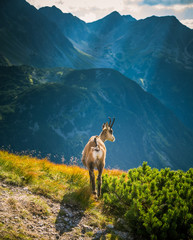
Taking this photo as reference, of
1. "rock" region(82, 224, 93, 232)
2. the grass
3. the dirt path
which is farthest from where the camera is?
the grass

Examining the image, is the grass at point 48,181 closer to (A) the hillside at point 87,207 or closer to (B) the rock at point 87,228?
(A) the hillside at point 87,207

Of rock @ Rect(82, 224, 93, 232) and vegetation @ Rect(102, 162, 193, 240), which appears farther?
rock @ Rect(82, 224, 93, 232)

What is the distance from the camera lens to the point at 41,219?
515 cm

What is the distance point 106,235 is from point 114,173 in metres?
5.39

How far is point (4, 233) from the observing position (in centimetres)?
398

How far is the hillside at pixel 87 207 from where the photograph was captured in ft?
15.3

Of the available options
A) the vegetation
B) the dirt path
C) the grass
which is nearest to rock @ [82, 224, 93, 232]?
the dirt path

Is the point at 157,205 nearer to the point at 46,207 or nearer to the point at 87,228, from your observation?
the point at 87,228

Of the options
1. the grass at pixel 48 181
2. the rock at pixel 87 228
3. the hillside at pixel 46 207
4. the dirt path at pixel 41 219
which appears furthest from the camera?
the grass at pixel 48 181

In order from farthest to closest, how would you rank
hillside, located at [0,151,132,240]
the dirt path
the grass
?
the grass < hillside, located at [0,151,132,240] < the dirt path

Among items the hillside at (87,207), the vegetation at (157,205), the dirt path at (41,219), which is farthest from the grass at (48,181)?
the vegetation at (157,205)

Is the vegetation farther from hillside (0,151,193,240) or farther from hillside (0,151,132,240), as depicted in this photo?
hillside (0,151,132,240)

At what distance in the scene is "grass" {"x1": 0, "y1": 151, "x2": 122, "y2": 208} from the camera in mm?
6523

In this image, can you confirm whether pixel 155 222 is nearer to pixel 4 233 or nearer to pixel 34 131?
pixel 4 233
